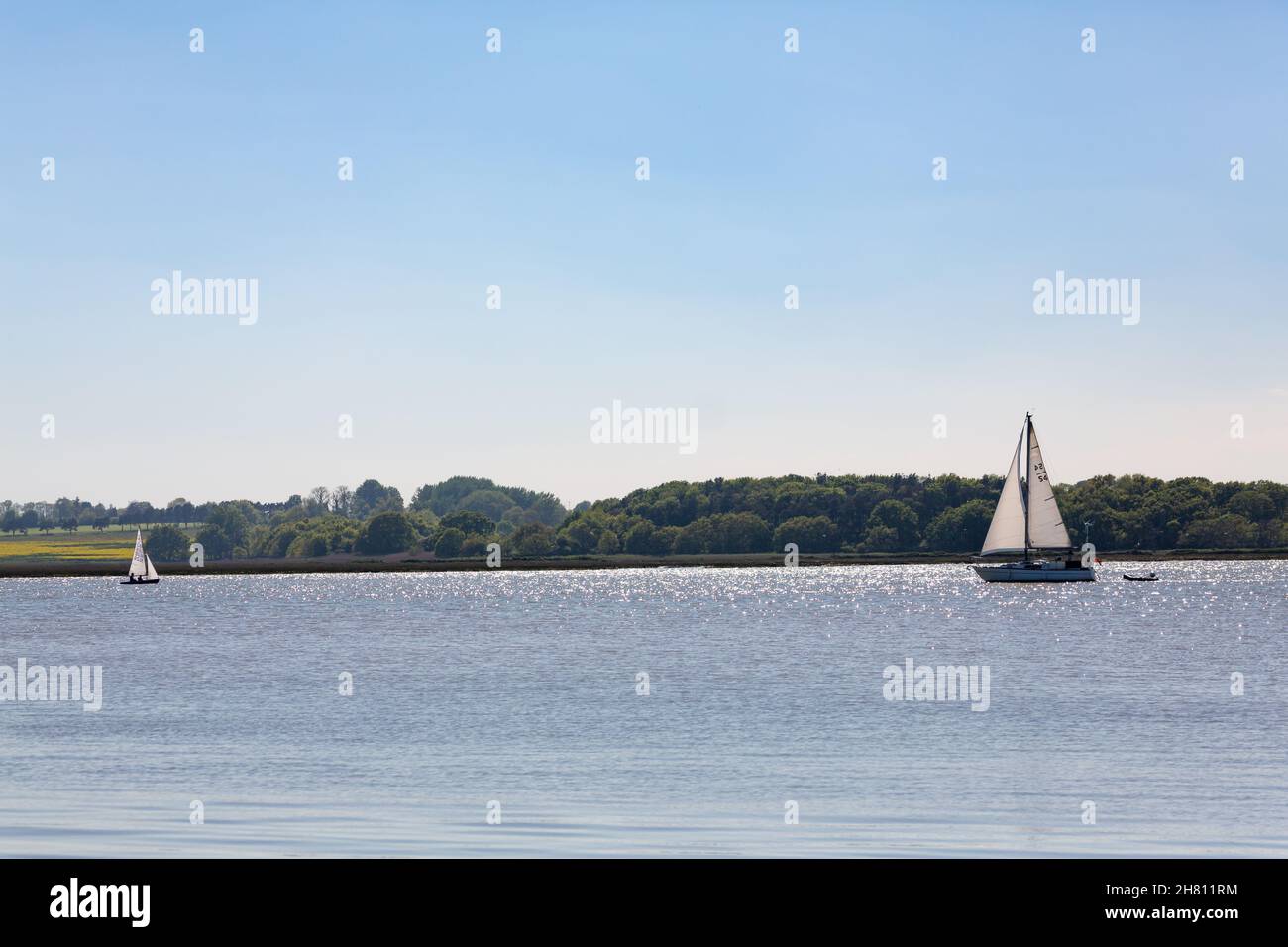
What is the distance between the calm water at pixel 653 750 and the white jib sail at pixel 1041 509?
5744cm

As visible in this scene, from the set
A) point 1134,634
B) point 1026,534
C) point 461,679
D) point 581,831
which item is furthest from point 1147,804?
point 1026,534

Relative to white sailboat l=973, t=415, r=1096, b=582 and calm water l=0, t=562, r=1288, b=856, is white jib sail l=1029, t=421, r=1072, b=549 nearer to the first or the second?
white sailboat l=973, t=415, r=1096, b=582

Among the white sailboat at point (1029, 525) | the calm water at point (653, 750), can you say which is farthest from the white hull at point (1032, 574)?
the calm water at point (653, 750)

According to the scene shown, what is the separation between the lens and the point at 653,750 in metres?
40.8

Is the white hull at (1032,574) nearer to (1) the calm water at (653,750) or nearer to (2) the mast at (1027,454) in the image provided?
(2) the mast at (1027,454)

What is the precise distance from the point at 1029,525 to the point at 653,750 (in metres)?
121

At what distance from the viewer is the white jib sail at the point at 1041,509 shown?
15162 centimetres

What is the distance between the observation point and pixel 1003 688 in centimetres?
5981

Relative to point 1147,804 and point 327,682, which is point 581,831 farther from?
point 327,682

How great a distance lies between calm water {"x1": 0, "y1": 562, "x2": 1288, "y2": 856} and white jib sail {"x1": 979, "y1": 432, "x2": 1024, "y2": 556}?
58.9 meters

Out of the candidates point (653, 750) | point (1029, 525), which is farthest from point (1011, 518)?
point (653, 750)

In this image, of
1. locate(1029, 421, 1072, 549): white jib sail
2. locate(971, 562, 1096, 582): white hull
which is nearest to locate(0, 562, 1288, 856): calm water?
locate(1029, 421, 1072, 549): white jib sail

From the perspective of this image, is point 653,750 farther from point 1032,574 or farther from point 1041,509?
point 1032,574
